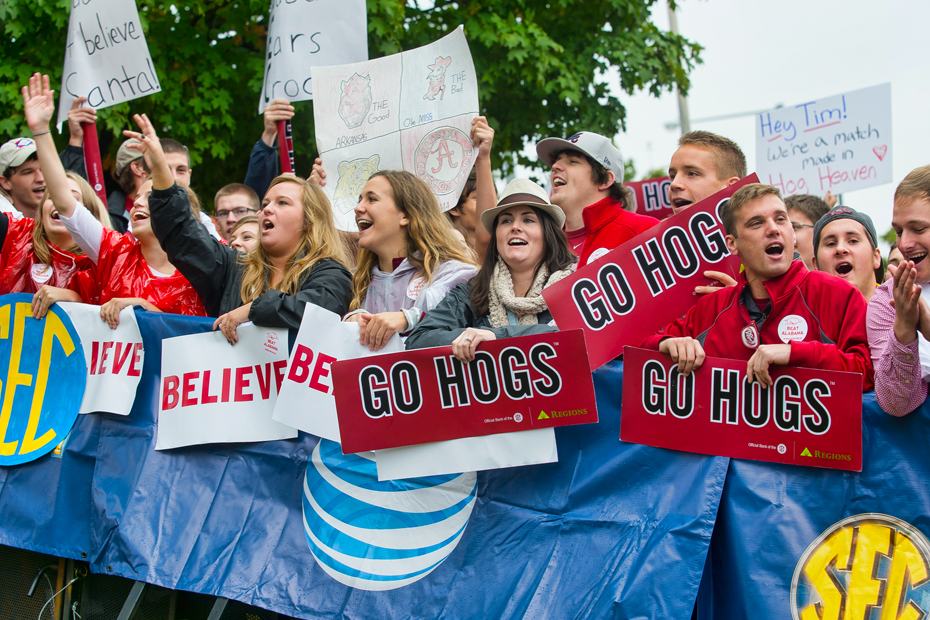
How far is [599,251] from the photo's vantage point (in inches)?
151

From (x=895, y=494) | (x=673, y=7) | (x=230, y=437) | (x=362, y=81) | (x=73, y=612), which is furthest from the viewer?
(x=673, y=7)

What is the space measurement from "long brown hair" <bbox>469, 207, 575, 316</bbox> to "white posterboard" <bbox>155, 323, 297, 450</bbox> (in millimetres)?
884

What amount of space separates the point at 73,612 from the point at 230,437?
1.28 metres

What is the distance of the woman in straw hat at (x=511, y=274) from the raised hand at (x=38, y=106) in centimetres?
278

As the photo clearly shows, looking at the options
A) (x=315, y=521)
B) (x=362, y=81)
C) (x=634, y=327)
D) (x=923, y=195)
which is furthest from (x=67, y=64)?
(x=923, y=195)

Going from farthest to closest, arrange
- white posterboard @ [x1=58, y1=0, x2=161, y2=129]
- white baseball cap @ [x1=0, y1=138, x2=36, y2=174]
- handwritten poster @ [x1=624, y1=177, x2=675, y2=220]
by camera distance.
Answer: handwritten poster @ [x1=624, y1=177, x2=675, y2=220] → white baseball cap @ [x1=0, y1=138, x2=36, y2=174] → white posterboard @ [x1=58, y1=0, x2=161, y2=129]

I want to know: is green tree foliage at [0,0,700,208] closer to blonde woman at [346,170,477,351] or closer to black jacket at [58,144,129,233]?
black jacket at [58,144,129,233]

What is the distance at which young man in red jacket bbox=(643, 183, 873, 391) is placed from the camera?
2746 millimetres

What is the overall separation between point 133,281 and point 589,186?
2509mm

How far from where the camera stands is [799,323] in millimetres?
2914

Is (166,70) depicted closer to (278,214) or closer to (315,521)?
(278,214)

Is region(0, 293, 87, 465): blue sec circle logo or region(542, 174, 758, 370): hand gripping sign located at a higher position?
region(542, 174, 758, 370): hand gripping sign

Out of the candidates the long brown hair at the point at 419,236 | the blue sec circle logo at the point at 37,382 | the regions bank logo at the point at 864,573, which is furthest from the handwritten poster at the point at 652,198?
the regions bank logo at the point at 864,573

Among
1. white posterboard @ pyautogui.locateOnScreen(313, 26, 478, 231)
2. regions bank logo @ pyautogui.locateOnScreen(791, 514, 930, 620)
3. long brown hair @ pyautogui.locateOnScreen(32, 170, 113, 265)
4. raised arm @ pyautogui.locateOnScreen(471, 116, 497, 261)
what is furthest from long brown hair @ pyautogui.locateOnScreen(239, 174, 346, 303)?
regions bank logo @ pyautogui.locateOnScreen(791, 514, 930, 620)
